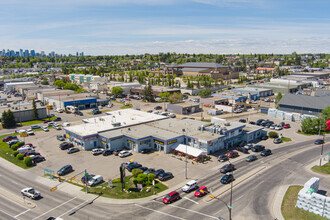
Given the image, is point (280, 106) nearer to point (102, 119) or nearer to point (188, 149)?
point (188, 149)

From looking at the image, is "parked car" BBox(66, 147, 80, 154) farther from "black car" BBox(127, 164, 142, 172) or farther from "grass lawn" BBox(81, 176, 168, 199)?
"grass lawn" BBox(81, 176, 168, 199)

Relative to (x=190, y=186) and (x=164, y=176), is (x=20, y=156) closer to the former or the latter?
(x=164, y=176)

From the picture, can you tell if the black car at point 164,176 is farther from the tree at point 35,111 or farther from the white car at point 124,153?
the tree at point 35,111

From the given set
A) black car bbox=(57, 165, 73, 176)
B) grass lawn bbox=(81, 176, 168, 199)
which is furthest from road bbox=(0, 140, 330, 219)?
black car bbox=(57, 165, 73, 176)

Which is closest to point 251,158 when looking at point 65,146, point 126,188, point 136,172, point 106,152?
point 136,172

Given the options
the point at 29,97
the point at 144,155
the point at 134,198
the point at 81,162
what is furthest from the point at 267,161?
the point at 29,97

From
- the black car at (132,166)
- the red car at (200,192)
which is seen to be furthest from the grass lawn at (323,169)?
the black car at (132,166)
